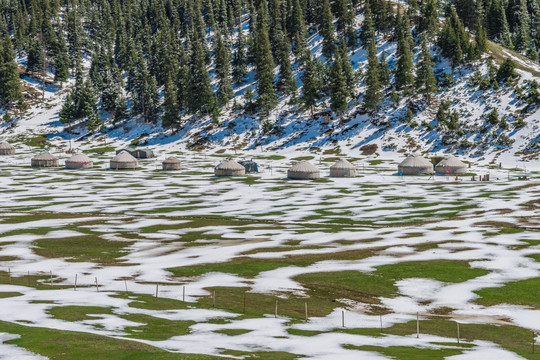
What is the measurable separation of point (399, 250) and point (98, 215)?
44.7 m

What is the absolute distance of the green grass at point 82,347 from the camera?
25844 mm

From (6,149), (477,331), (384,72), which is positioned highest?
(384,72)

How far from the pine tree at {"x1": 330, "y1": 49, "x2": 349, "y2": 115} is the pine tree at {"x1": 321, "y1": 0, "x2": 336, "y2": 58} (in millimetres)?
31458

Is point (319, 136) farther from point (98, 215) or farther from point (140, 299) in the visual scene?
point (140, 299)

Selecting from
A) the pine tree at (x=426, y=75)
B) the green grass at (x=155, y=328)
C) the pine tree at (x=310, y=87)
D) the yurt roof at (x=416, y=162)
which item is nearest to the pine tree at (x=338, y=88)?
the pine tree at (x=310, y=87)

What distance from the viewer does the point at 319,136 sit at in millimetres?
153000

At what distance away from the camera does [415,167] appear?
118m

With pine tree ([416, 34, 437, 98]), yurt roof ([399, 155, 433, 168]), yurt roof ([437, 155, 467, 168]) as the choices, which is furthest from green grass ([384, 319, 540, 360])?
pine tree ([416, 34, 437, 98])

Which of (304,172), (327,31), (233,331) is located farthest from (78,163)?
(233,331)

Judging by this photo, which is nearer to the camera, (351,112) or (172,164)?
(172,164)

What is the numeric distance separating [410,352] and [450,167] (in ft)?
302

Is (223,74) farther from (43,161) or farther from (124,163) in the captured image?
(43,161)

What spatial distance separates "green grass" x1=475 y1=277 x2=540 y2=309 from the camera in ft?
143

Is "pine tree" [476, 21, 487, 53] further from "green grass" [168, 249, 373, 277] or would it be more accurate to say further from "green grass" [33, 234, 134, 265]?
"green grass" [33, 234, 134, 265]
